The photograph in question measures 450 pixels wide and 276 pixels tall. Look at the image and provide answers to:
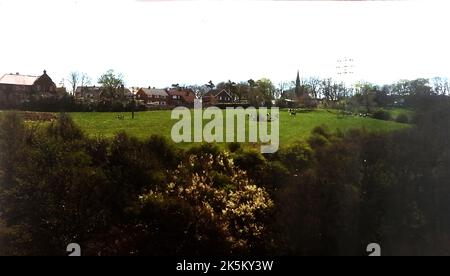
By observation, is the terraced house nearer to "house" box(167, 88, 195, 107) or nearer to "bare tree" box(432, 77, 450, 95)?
"house" box(167, 88, 195, 107)

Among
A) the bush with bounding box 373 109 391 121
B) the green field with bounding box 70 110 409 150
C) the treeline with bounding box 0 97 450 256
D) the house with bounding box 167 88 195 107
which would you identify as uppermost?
the house with bounding box 167 88 195 107

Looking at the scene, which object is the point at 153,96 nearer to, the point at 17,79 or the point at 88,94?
the point at 88,94

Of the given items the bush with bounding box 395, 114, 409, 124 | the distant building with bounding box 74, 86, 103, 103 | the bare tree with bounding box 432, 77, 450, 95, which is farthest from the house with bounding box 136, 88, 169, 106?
the bare tree with bounding box 432, 77, 450, 95

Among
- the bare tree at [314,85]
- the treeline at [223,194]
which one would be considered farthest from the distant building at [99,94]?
the bare tree at [314,85]

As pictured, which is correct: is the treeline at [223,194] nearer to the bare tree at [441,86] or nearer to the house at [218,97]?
the bare tree at [441,86]

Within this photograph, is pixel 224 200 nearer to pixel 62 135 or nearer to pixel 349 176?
pixel 349 176
